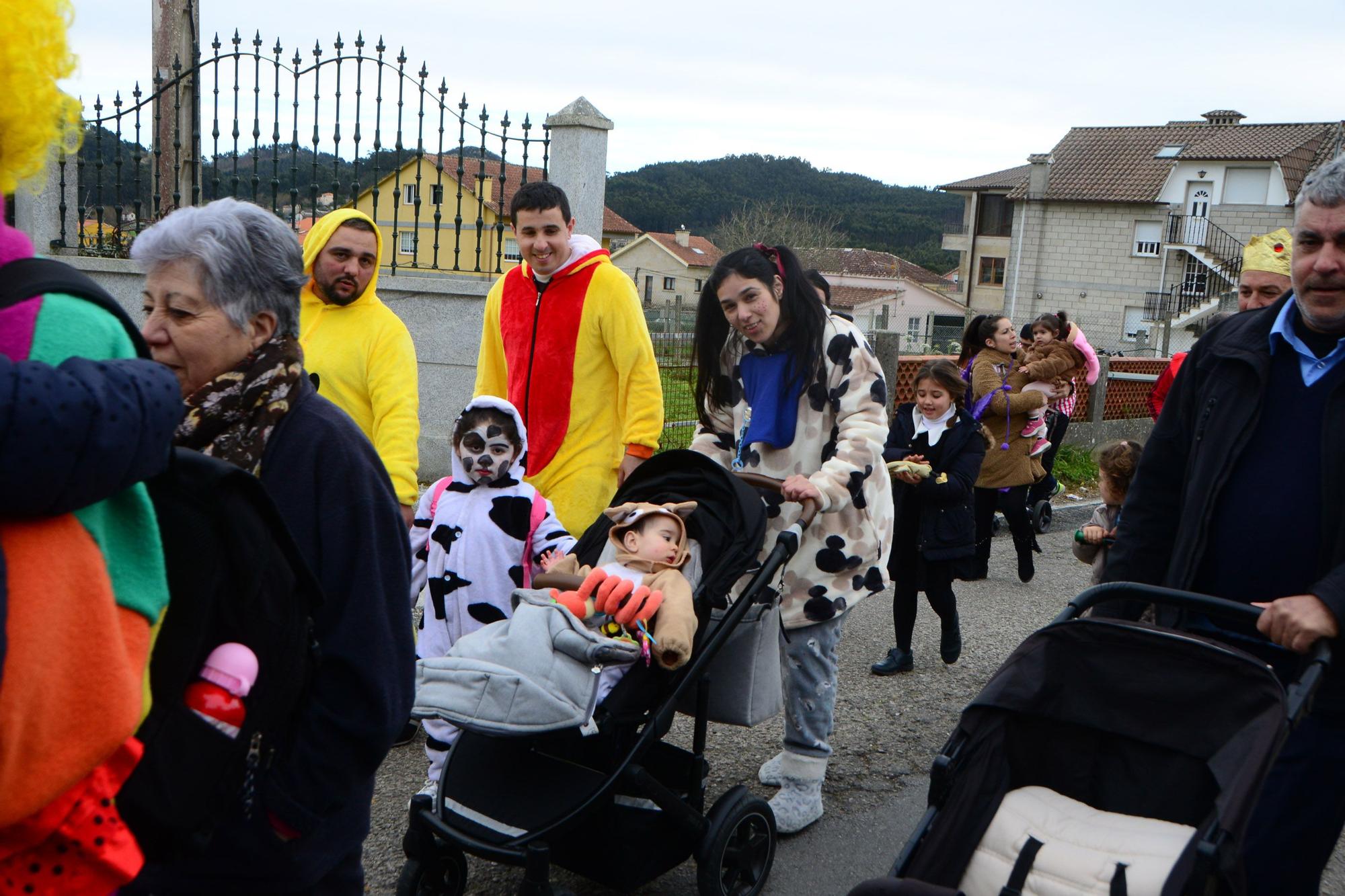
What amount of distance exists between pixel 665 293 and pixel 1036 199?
23.6m

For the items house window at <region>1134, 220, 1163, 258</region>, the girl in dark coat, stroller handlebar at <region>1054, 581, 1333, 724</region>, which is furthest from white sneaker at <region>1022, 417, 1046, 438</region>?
house window at <region>1134, 220, 1163, 258</region>

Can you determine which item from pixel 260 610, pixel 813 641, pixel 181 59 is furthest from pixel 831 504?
pixel 181 59

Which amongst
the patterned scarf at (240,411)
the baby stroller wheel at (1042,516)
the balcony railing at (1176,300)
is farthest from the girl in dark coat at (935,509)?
the balcony railing at (1176,300)

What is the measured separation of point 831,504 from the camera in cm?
356

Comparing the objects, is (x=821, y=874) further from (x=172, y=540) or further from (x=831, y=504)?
(x=172, y=540)

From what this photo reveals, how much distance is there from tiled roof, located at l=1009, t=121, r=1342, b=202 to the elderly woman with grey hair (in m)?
52.3

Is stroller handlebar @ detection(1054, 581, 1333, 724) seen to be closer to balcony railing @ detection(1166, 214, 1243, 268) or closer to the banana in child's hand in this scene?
the banana in child's hand

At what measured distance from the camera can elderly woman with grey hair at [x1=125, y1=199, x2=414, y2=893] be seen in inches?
69.8

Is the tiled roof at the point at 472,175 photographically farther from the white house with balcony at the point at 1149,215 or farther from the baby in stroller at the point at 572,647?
the white house with balcony at the point at 1149,215

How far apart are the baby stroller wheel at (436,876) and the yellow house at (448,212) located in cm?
526

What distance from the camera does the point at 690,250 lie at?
82.7 metres

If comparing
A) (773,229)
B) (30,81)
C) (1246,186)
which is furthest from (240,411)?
(773,229)

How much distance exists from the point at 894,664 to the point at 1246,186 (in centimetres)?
5059

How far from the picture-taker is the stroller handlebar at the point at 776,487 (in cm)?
352
